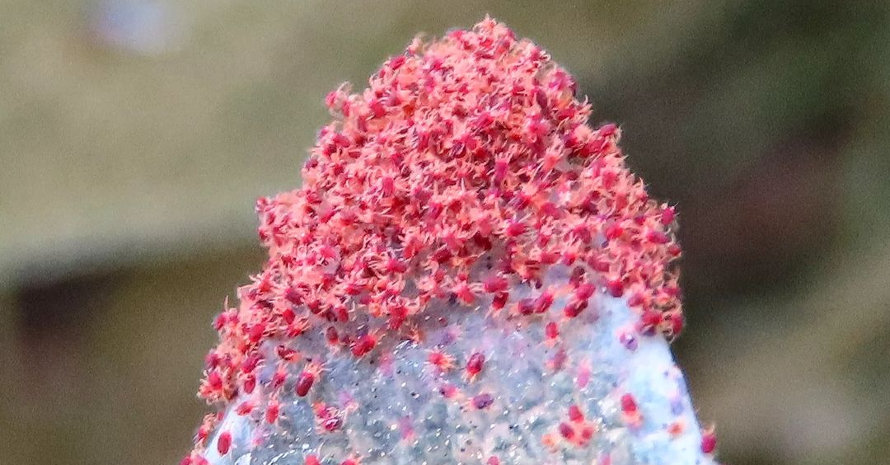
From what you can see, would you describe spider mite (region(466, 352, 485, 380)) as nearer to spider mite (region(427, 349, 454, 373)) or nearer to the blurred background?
spider mite (region(427, 349, 454, 373))

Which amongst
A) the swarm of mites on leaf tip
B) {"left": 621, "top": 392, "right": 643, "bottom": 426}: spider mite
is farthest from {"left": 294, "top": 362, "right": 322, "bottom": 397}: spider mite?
{"left": 621, "top": 392, "right": 643, "bottom": 426}: spider mite

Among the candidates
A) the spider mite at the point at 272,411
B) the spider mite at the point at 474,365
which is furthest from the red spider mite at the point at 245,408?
the spider mite at the point at 474,365

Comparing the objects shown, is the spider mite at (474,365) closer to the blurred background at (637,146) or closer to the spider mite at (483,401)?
the spider mite at (483,401)

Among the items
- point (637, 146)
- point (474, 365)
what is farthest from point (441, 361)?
point (637, 146)

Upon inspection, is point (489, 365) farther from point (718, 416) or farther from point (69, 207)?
point (69, 207)

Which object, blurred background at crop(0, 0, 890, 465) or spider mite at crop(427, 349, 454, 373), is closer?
spider mite at crop(427, 349, 454, 373)

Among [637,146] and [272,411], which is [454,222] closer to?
[272,411]

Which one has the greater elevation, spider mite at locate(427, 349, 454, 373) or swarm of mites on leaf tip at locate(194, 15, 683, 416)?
swarm of mites on leaf tip at locate(194, 15, 683, 416)
